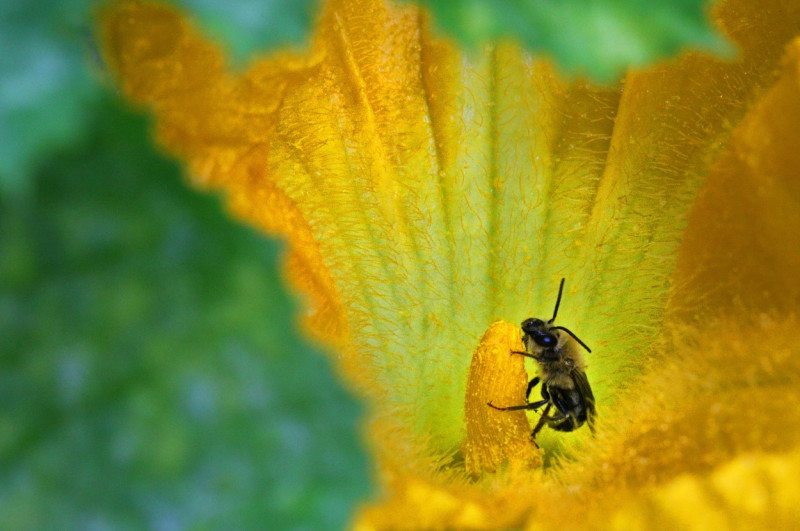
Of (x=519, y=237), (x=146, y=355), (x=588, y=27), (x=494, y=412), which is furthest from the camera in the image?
(x=519, y=237)

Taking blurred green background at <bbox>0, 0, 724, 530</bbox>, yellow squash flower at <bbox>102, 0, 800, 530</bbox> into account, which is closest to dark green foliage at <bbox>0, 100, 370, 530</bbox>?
blurred green background at <bbox>0, 0, 724, 530</bbox>

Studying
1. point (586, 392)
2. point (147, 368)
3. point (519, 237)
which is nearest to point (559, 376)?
point (586, 392)

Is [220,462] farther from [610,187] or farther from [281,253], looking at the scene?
[610,187]

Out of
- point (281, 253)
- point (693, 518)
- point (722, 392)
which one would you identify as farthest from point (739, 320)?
point (281, 253)

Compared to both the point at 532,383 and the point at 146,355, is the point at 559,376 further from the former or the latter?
the point at 146,355

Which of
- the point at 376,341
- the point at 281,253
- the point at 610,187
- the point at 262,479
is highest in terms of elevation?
the point at 610,187

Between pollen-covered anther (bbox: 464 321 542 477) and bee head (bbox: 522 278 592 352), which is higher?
bee head (bbox: 522 278 592 352)

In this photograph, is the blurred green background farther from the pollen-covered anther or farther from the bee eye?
the bee eye
